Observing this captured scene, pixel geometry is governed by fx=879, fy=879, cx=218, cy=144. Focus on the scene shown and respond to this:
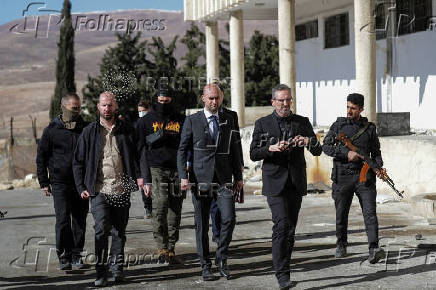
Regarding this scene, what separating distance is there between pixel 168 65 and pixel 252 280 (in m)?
39.3

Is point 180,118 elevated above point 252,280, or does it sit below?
above

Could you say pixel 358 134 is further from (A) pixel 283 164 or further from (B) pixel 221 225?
(B) pixel 221 225

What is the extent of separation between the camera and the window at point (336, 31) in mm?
27327

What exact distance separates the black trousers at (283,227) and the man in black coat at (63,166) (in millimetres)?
2451

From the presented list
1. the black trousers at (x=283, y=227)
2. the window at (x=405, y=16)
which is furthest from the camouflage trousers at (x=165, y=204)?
the window at (x=405, y=16)

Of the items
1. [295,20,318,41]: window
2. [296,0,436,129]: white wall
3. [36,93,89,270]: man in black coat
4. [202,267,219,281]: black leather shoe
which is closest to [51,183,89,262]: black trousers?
[36,93,89,270]: man in black coat

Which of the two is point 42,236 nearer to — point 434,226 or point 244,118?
point 434,226

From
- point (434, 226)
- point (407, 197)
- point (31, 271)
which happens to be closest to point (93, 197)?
point (31, 271)

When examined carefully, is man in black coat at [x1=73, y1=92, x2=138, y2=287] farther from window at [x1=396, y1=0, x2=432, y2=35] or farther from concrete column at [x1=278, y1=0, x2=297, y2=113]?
concrete column at [x1=278, y1=0, x2=297, y2=113]

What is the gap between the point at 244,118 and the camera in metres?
30.1

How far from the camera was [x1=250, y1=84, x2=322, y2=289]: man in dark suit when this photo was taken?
25.9 feet

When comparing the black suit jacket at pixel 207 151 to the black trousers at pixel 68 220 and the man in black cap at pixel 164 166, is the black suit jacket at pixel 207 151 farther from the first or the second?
the black trousers at pixel 68 220

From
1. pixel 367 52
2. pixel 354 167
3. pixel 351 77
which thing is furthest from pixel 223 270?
pixel 351 77

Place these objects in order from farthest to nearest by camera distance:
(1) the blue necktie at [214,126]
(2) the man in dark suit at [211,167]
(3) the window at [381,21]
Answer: (3) the window at [381,21], (1) the blue necktie at [214,126], (2) the man in dark suit at [211,167]
